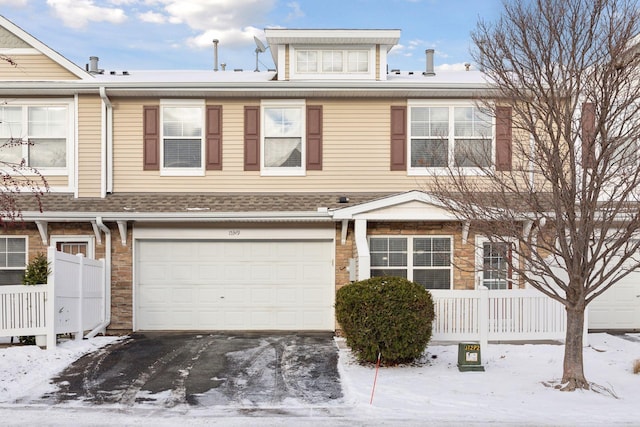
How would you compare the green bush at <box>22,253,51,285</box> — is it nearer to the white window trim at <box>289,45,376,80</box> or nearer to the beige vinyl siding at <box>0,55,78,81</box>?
the beige vinyl siding at <box>0,55,78,81</box>

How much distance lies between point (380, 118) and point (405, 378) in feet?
22.4

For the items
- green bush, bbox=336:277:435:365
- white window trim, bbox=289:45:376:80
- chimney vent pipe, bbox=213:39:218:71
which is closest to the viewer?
green bush, bbox=336:277:435:365

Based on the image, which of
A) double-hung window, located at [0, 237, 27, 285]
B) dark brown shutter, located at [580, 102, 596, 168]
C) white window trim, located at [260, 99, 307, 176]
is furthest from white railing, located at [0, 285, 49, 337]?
dark brown shutter, located at [580, 102, 596, 168]

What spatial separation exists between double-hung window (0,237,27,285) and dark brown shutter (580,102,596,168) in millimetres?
11669

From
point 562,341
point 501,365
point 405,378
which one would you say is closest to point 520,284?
point 562,341

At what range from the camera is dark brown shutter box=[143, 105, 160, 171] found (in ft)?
48.5

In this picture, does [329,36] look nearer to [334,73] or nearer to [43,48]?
[334,73]

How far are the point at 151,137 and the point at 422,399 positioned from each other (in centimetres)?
910

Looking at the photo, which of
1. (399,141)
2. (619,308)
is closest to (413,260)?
(399,141)

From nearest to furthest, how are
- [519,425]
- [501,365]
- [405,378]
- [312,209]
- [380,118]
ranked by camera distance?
[519,425] < [405,378] < [501,365] < [312,209] < [380,118]

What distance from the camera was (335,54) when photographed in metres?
15.5

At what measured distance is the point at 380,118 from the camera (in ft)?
48.6

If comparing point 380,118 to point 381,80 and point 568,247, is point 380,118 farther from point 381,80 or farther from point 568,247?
point 568,247

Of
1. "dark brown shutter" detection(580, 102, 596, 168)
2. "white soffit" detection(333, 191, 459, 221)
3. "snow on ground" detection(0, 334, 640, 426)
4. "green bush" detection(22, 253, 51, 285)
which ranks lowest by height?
"snow on ground" detection(0, 334, 640, 426)
